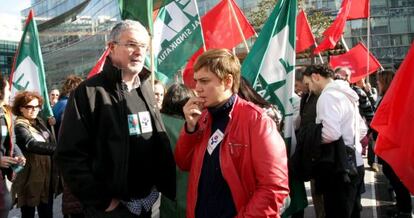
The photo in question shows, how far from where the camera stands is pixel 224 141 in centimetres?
244

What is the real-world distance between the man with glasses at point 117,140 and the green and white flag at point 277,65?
178cm

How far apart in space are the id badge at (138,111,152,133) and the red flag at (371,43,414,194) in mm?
1506

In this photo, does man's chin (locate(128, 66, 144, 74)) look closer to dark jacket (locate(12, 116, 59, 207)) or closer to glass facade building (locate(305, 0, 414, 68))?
dark jacket (locate(12, 116, 59, 207))

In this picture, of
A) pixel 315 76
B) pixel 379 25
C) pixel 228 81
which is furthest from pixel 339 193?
pixel 379 25

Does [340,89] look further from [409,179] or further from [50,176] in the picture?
[50,176]

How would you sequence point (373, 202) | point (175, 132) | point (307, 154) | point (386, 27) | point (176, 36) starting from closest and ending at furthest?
1. point (175, 132)
2. point (307, 154)
3. point (176, 36)
4. point (373, 202)
5. point (386, 27)

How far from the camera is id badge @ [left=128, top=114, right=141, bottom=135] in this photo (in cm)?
265

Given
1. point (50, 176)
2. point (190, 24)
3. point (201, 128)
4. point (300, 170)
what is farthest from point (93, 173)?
point (190, 24)

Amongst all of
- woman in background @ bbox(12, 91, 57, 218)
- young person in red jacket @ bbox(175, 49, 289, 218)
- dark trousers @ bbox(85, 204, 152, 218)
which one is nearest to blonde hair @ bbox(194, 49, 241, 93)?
young person in red jacket @ bbox(175, 49, 289, 218)

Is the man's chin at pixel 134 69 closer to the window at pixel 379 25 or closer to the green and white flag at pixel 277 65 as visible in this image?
the green and white flag at pixel 277 65

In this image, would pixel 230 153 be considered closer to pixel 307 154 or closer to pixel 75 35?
pixel 307 154

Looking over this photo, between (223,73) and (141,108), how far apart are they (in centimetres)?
59

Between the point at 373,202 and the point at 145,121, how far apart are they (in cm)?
Result: 478

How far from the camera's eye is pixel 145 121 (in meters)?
2.74
